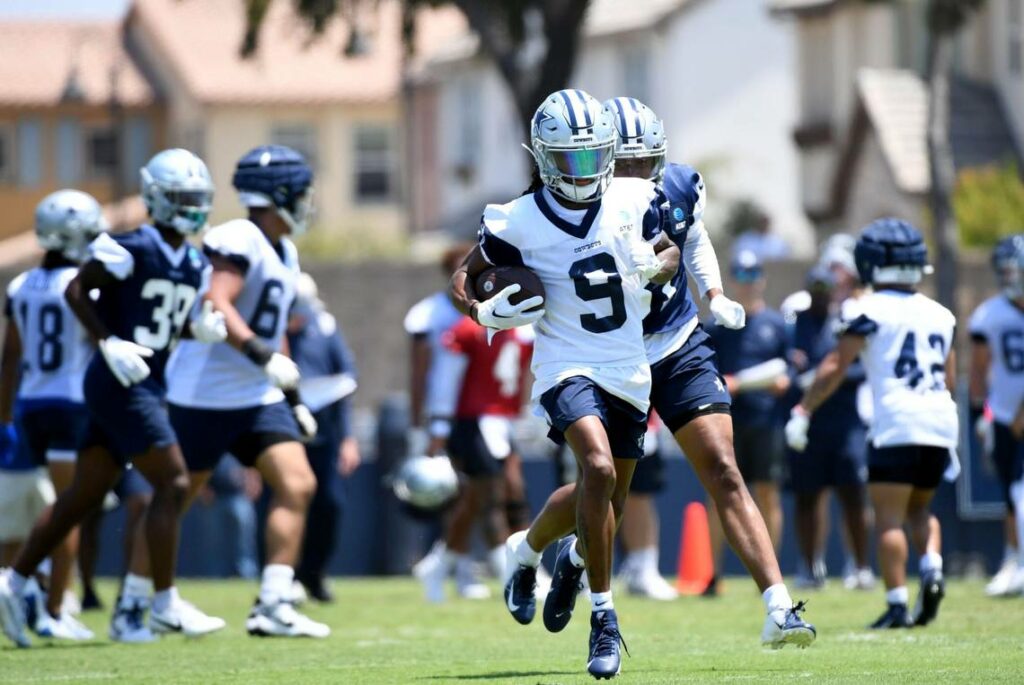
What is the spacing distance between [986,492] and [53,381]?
27.6ft

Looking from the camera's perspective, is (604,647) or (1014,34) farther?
(1014,34)

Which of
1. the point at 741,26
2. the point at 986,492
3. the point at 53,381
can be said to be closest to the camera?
the point at 53,381

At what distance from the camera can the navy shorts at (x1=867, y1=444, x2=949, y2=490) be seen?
10.8 metres

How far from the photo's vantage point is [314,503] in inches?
559

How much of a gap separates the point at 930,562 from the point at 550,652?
2.12m

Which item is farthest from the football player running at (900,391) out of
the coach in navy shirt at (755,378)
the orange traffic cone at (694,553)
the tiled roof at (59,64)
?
the tiled roof at (59,64)

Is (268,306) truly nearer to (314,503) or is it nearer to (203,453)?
(203,453)

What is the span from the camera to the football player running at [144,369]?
10.1 metres

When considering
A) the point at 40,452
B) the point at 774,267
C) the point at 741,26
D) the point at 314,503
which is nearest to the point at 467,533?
the point at 314,503

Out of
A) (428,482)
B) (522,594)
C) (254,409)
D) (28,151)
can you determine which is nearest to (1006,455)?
(428,482)

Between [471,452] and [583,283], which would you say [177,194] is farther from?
[471,452]

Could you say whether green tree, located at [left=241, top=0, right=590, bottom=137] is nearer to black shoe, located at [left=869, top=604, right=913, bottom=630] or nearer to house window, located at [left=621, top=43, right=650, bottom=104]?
black shoe, located at [left=869, top=604, right=913, bottom=630]

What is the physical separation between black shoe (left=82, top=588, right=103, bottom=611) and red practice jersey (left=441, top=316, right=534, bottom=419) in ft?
8.35

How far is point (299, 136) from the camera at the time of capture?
57.7 metres
